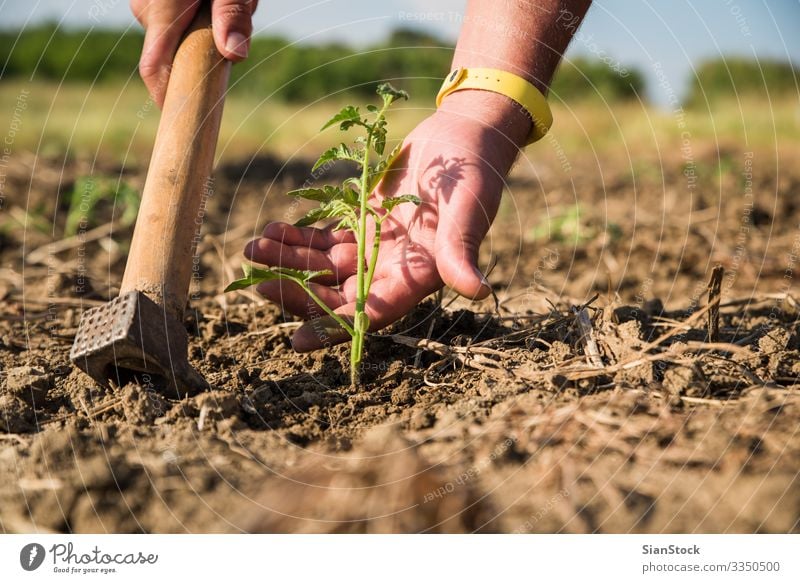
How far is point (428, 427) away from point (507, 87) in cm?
124

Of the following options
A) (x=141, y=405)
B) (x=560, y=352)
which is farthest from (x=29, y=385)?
(x=560, y=352)

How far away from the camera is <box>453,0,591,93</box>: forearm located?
8.61 ft

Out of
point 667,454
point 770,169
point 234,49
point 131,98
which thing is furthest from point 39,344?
point 131,98

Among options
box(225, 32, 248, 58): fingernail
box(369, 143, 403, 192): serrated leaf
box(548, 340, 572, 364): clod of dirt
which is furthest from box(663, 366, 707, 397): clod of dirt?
box(225, 32, 248, 58): fingernail

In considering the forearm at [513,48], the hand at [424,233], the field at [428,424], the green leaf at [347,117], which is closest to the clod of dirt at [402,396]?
the field at [428,424]

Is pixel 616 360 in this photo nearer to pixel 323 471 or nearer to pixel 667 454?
pixel 667 454

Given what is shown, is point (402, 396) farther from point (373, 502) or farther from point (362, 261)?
point (373, 502)

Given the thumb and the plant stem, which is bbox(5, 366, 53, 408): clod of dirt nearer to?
the plant stem

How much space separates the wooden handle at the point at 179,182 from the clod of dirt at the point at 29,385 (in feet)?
1.15

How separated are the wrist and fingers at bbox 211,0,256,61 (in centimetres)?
70

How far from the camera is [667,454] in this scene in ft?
5.75

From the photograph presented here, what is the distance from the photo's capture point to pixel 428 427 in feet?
6.39

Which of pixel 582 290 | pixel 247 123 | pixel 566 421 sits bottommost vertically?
pixel 566 421

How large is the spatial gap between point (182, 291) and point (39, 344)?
2.60ft
